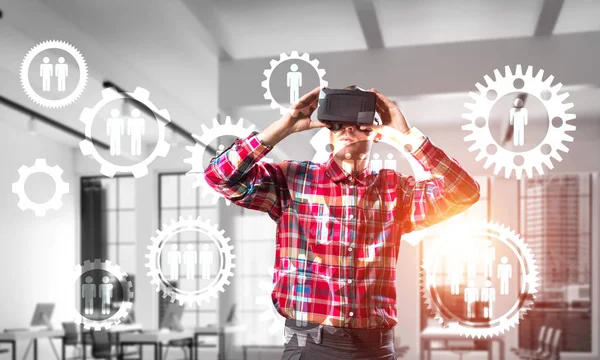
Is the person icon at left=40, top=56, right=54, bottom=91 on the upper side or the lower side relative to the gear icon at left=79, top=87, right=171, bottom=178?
upper

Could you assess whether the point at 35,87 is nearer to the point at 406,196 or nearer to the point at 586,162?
the point at 406,196

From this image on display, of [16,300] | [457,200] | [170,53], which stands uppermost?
[170,53]

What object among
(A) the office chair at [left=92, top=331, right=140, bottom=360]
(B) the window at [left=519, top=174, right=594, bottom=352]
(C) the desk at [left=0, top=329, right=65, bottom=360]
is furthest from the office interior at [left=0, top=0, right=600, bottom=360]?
(B) the window at [left=519, top=174, right=594, bottom=352]

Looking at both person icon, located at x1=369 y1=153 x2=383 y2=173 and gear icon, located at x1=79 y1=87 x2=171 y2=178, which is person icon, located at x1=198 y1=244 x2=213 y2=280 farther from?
person icon, located at x1=369 y1=153 x2=383 y2=173

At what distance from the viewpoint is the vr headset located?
1.53 meters

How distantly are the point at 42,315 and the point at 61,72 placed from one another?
5.09 metres

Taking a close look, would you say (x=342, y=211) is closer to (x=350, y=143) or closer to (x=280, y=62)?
(x=350, y=143)

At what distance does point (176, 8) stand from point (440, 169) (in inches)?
89.4

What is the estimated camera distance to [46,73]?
2.58 m

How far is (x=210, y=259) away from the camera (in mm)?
A: 2533

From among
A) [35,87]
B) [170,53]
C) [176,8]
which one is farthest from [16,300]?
[35,87]

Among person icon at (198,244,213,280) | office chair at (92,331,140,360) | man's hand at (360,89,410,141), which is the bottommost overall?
office chair at (92,331,140,360)

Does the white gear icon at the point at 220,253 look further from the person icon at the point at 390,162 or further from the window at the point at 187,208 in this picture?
the window at the point at 187,208

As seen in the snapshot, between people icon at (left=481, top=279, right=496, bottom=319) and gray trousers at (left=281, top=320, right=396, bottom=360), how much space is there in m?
0.97
